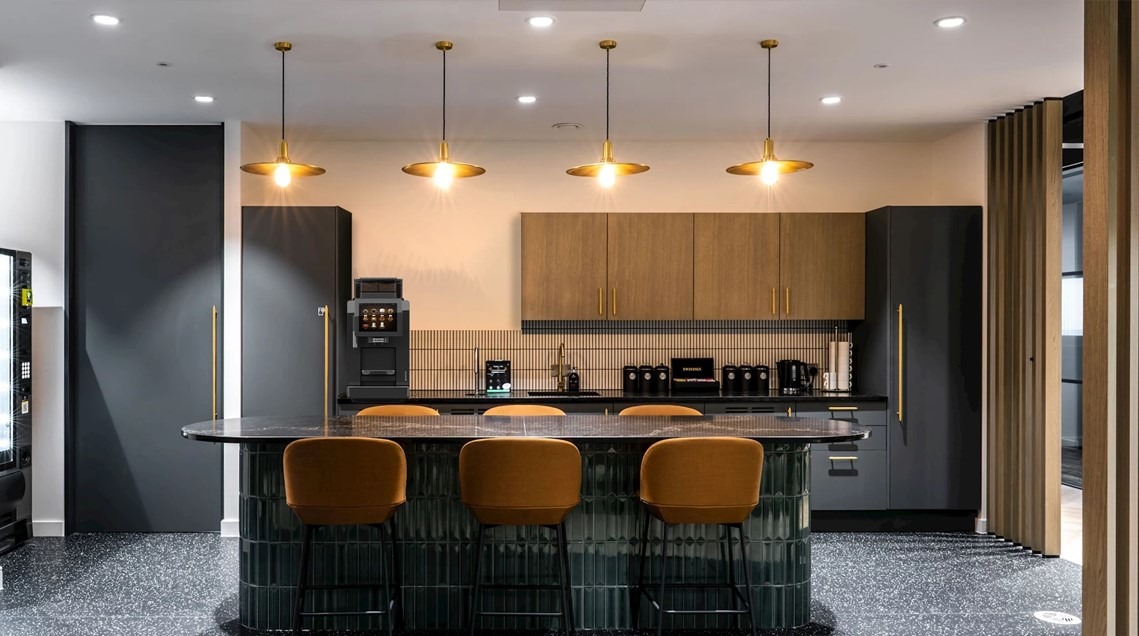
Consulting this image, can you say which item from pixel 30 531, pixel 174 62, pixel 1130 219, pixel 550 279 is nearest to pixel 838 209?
pixel 550 279

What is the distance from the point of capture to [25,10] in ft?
12.6

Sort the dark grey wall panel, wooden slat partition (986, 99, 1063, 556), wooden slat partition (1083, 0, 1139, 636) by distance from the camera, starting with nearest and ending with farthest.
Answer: wooden slat partition (1083, 0, 1139, 636) < wooden slat partition (986, 99, 1063, 556) < the dark grey wall panel

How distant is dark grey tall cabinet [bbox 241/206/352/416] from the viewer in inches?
231

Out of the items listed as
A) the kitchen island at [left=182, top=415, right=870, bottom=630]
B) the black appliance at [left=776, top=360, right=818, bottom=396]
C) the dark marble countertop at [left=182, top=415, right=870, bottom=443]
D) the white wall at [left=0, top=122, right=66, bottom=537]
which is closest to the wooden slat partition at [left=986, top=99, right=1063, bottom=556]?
the black appliance at [left=776, top=360, right=818, bottom=396]

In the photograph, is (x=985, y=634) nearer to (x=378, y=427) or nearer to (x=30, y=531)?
(x=378, y=427)

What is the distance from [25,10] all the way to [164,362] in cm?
268

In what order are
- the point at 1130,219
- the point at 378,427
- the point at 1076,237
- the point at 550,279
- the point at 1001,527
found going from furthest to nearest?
the point at 1076,237, the point at 550,279, the point at 1001,527, the point at 378,427, the point at 1130,219

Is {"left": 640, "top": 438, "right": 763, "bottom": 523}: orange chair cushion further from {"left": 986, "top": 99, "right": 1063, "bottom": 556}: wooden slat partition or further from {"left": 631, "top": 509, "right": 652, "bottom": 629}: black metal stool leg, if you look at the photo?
{"left": 986, "top": 99, "right": 1063, "bottom": 556}: wooden slat partition

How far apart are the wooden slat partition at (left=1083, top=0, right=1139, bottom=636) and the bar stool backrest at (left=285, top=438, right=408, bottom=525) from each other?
2415 mm

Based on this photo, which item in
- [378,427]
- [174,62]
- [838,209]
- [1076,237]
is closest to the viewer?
[378,427]

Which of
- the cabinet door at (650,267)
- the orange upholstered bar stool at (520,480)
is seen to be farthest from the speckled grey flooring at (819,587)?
the cabinet door at (650,267)

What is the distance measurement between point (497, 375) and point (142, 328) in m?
2.44

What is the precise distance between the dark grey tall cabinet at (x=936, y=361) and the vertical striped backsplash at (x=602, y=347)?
773 mm

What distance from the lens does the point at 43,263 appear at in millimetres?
5809
